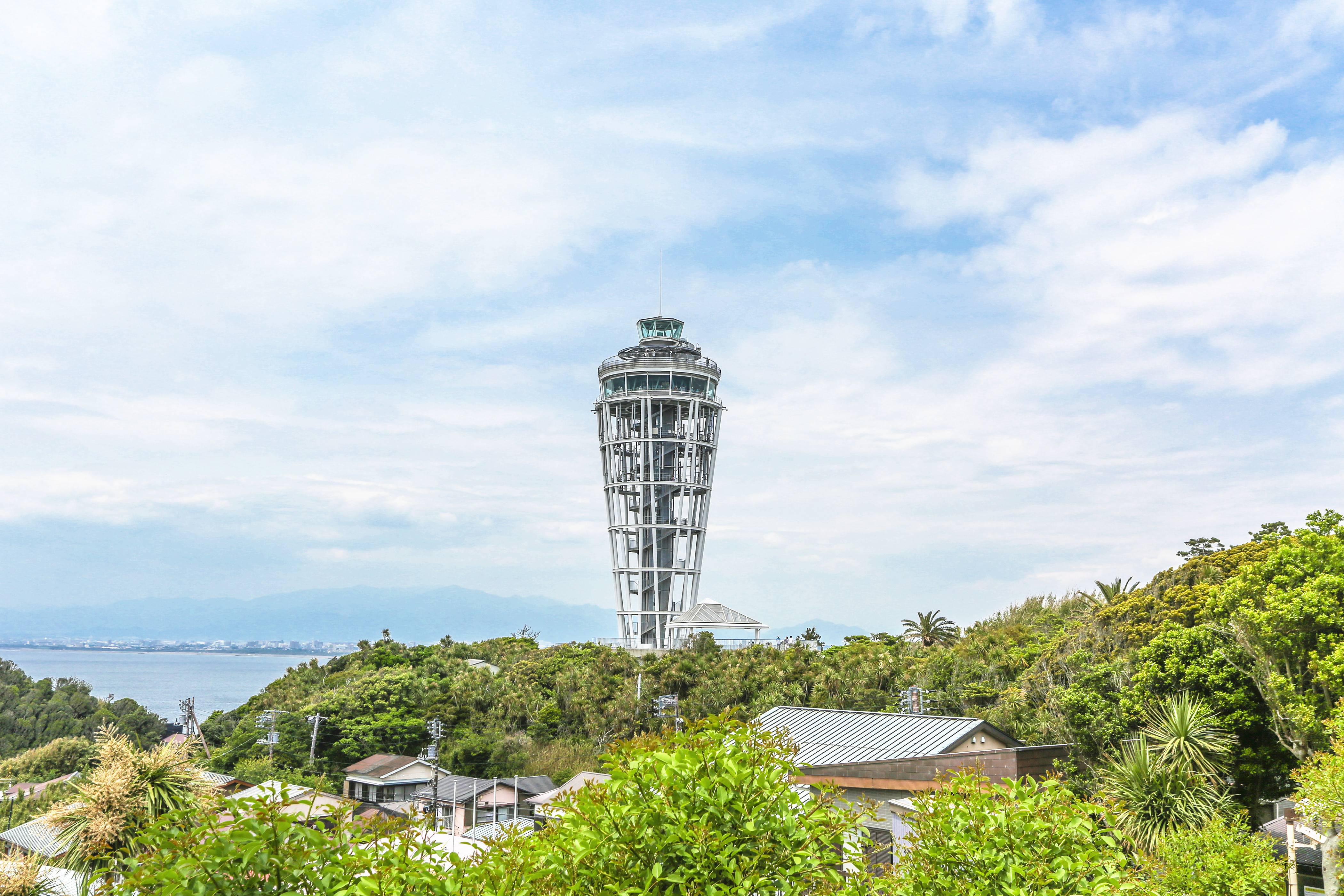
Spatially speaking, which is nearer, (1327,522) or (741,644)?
(1327,522)

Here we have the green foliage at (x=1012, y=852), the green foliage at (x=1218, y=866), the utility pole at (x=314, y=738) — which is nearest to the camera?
the green foliage at (x=1012, y=852)

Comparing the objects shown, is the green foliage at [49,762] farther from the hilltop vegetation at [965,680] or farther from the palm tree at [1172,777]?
the palm tree at [1172,777]

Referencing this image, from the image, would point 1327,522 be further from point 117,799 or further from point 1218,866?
point 117,799

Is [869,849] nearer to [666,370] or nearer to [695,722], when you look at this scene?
[695,722]

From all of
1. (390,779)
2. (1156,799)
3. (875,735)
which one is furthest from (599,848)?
(390,779)

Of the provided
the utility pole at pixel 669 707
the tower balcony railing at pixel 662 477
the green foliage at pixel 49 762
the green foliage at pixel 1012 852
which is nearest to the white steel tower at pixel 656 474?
the tower balcony railing at pixel 662 477

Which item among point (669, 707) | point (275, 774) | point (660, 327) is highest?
point (660, 327)

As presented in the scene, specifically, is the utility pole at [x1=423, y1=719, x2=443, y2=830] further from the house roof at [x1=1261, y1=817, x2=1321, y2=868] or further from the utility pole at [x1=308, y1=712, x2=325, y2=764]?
the house roof at [x1=1261, y1=817, x2=1321, y2=868]

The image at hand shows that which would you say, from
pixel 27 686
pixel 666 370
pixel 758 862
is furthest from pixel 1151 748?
pixel 27 686
